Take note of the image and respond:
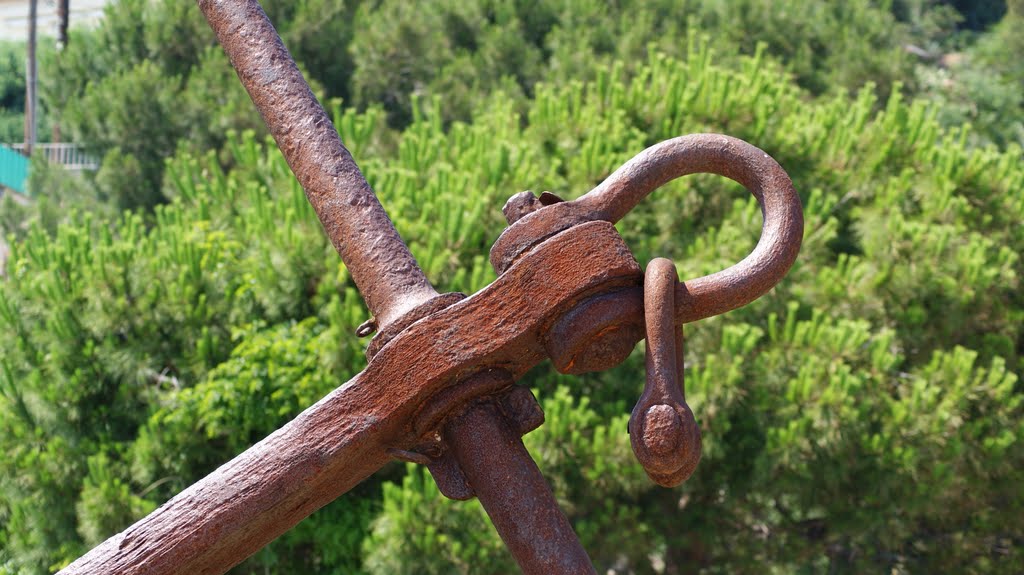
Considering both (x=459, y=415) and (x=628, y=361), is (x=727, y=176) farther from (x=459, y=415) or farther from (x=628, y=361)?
(x=628, y=361)

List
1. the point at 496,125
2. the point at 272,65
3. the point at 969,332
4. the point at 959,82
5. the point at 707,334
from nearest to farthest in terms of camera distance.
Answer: the point at 272,65
the point at 707,334
the point at 969,332
the point at 496,125
the point at 959,82

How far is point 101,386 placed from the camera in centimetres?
539

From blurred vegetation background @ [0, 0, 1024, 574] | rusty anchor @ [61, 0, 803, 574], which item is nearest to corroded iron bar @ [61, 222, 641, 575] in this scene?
rusty anchor @ [61, 0, 803, 574]

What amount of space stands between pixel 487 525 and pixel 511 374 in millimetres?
3679

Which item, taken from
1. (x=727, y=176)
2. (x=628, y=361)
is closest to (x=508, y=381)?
(x=727, y=176)

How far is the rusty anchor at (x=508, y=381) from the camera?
1.30 meters

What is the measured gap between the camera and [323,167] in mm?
1531

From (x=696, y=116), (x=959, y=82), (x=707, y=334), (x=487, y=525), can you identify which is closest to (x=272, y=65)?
(x=487, y=525)

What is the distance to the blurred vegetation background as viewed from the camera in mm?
5102

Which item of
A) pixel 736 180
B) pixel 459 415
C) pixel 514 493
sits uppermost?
pixel 736 180

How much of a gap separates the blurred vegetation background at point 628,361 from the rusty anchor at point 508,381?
3.53m

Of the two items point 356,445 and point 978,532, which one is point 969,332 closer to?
point 978,532

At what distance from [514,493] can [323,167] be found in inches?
22.4

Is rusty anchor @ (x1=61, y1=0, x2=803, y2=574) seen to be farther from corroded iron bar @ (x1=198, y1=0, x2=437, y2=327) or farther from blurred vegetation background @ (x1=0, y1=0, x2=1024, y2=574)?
blurred vegetation background @ (x1=0, y1=0, x2=1024, y2=574)
